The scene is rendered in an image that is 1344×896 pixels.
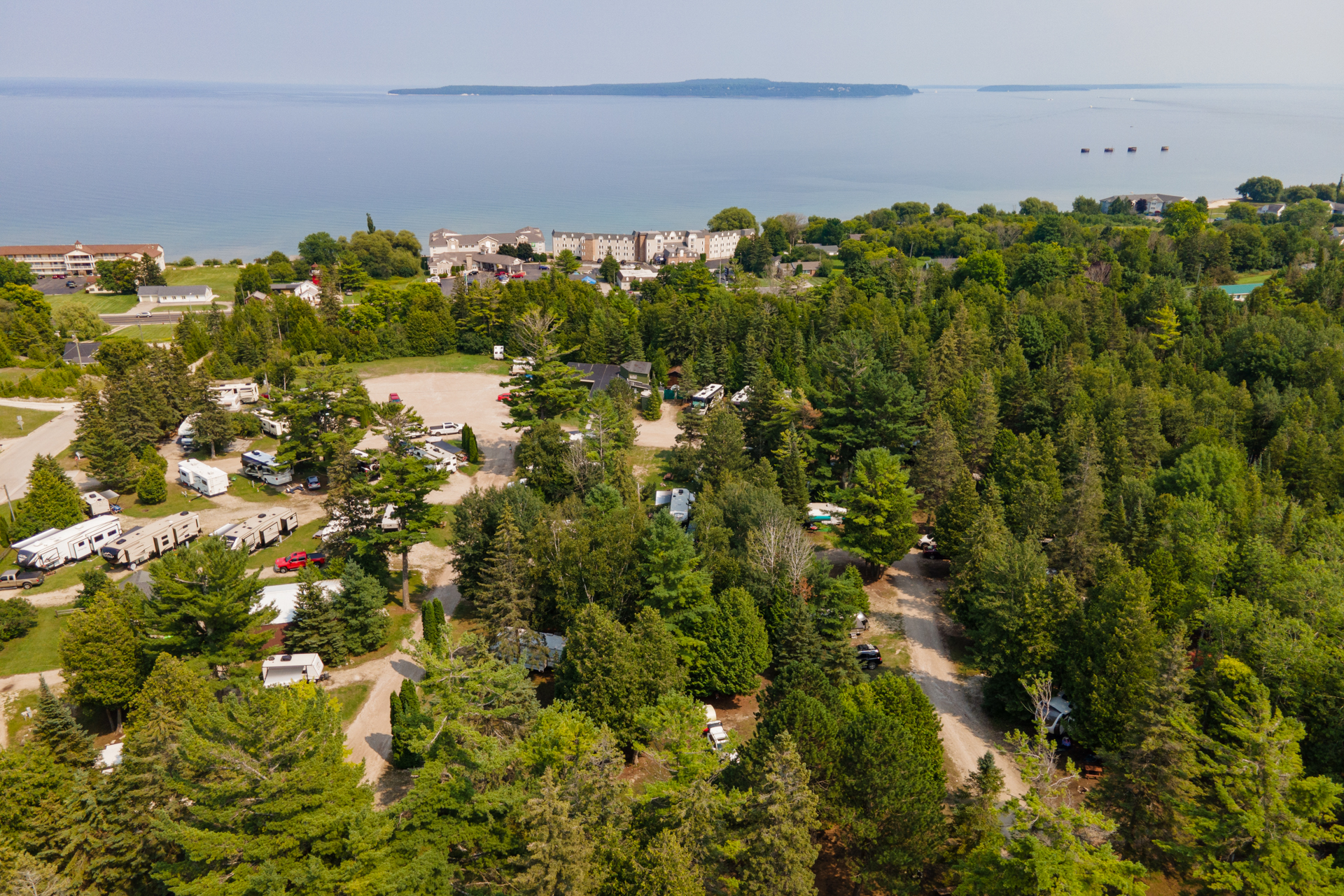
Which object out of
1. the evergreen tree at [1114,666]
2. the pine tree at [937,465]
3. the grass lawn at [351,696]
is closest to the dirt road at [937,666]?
the evergreen tree at [1114,666]

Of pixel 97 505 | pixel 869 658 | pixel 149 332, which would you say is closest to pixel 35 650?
pixel 97 505

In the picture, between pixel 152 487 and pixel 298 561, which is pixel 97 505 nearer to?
pixel 152 487

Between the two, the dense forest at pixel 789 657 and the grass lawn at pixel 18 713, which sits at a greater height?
the dense forest at pixel 789 657

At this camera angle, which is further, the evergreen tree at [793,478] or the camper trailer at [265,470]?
the camper trailer at [265,470]

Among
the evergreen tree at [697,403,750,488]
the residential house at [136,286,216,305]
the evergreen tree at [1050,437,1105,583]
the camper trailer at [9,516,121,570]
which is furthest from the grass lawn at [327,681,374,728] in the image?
the residential house at [136,286,216,305]

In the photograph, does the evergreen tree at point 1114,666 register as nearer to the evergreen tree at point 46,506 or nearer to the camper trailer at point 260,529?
the camper trailer at point 260,529
